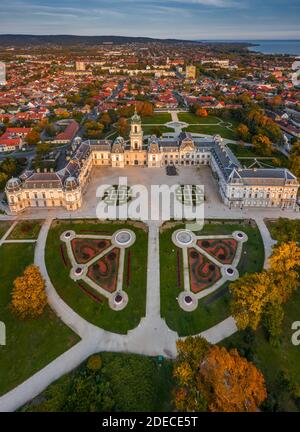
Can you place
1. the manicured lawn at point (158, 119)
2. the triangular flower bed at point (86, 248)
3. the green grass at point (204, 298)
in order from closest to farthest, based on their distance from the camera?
1. the green grass at point (204, 298)
2. the triangular flower bed at point (86, 248)
3. the manicured lawn at point (158, 119)

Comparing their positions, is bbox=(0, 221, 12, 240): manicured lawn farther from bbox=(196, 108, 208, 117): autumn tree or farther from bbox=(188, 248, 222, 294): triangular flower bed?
bbox=(196, 108, 208, 117): autumn tree

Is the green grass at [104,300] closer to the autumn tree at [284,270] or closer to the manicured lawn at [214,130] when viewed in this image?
the autumn tree at [284,270]

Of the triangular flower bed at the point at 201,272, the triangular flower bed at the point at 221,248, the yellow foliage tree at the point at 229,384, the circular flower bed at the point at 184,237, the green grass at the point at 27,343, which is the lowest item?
the green grass at the point at 27,343

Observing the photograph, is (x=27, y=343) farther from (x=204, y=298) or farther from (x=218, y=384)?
(x=204, y=298)

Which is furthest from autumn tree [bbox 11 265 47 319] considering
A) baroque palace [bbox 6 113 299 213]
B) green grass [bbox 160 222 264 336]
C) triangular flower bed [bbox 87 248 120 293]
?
baroque palace [bbox 6 113 299 213]

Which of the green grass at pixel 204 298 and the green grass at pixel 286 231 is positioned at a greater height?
the green grass at pixel 286 231

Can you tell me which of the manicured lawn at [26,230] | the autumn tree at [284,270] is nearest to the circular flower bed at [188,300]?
the autumn tree at [284,270]

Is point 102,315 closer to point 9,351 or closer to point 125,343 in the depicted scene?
point 125,343

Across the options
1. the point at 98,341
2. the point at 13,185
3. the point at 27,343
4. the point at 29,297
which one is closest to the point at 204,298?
the point at 98,341
